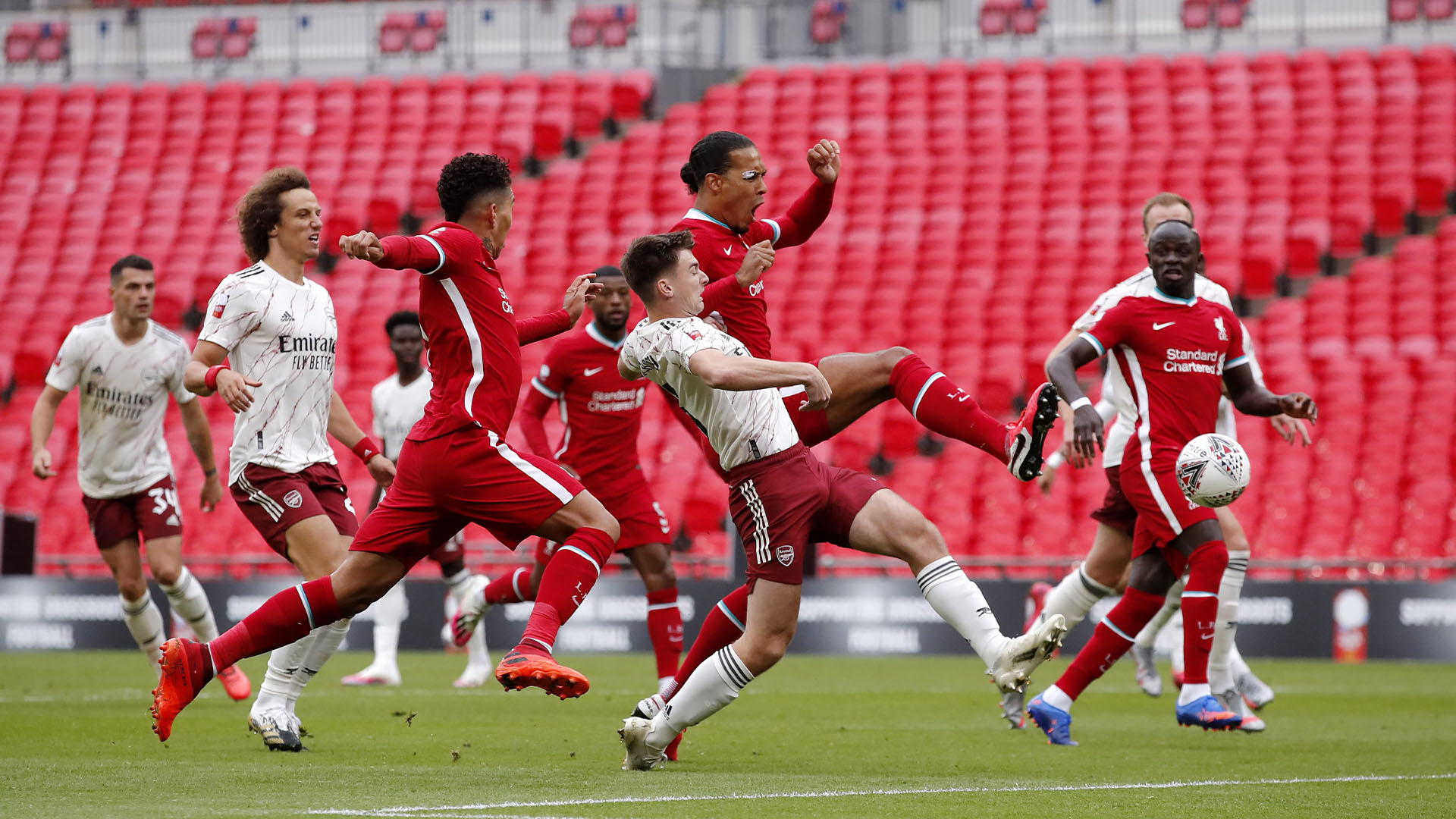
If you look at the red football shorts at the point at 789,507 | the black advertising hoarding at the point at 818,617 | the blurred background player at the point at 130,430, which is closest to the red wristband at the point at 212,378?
the red football shorts at the point at 789,507

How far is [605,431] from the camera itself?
10.4 m

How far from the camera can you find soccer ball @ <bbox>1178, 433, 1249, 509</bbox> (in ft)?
25.5

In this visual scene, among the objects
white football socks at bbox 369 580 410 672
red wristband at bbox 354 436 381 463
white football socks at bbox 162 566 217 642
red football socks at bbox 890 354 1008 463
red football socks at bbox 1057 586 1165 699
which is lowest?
white football socks at bbox 369 580 410 672

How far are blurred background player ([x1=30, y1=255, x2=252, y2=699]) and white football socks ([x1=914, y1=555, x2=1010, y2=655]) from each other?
4.83 meters

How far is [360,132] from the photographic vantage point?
2738cm

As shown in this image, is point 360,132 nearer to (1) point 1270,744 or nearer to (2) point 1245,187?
(2) point 1245,187

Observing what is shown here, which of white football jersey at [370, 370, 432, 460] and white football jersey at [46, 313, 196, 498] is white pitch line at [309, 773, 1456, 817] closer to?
white football jersey at [46, 313, 196, 498]

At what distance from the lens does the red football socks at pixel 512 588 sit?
1065cm

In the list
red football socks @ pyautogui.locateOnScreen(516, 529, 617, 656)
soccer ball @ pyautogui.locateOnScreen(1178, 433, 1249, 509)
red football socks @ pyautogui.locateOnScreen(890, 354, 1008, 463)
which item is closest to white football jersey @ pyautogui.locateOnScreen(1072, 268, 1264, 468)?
soccer ball @ pyautogui.locateOnScreen(1178, 433, 1249, 509)

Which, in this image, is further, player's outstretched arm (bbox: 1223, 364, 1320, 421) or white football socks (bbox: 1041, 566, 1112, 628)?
white football socks (bbox: 1041, 566, 1112, 628)

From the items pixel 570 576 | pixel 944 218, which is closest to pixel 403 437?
pixel 570 576

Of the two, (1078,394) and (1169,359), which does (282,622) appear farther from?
(1169,359)

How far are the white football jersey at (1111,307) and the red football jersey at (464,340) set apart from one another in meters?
3.05

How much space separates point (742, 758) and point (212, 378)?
8.84ft
